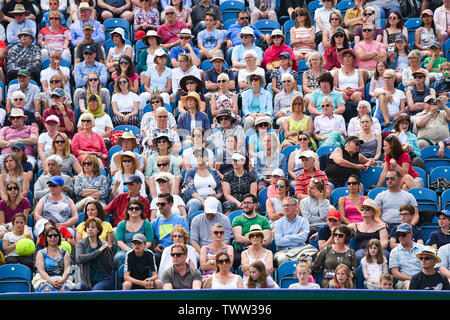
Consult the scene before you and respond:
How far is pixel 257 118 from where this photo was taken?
12.4 m

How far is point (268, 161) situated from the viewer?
1186 centimetres

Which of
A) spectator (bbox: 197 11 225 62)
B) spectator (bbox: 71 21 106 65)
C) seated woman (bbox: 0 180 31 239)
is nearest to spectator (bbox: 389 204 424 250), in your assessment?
seated woman (bbox: 0 180 31 239)

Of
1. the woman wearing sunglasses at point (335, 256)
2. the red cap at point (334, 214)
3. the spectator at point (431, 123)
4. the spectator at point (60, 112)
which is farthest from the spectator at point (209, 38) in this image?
the woman wearing sunglasses at point (335, 256)

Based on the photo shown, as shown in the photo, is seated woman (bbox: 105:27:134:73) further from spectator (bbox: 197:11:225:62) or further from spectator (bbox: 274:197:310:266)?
spectator (bbox: 274:197:310:266)

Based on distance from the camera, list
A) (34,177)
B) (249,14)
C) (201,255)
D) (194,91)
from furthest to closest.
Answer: (249,14)
(194,91)
(34,177)
(201,255)

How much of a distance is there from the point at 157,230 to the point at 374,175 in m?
3.21

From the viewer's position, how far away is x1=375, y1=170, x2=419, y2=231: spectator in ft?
35.6

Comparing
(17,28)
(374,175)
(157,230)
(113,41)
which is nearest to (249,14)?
(113,41)

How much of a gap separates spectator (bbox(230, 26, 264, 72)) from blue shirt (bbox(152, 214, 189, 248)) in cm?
447

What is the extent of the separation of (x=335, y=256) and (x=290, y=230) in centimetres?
83

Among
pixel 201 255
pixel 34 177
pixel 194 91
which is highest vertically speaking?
pixel 194 91

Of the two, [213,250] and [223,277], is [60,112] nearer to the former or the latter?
[213,250]

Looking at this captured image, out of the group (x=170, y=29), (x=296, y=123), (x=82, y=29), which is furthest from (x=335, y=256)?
(x=82, y=29)

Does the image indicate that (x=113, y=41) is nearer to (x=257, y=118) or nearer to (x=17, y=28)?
(x=17, y=28)
